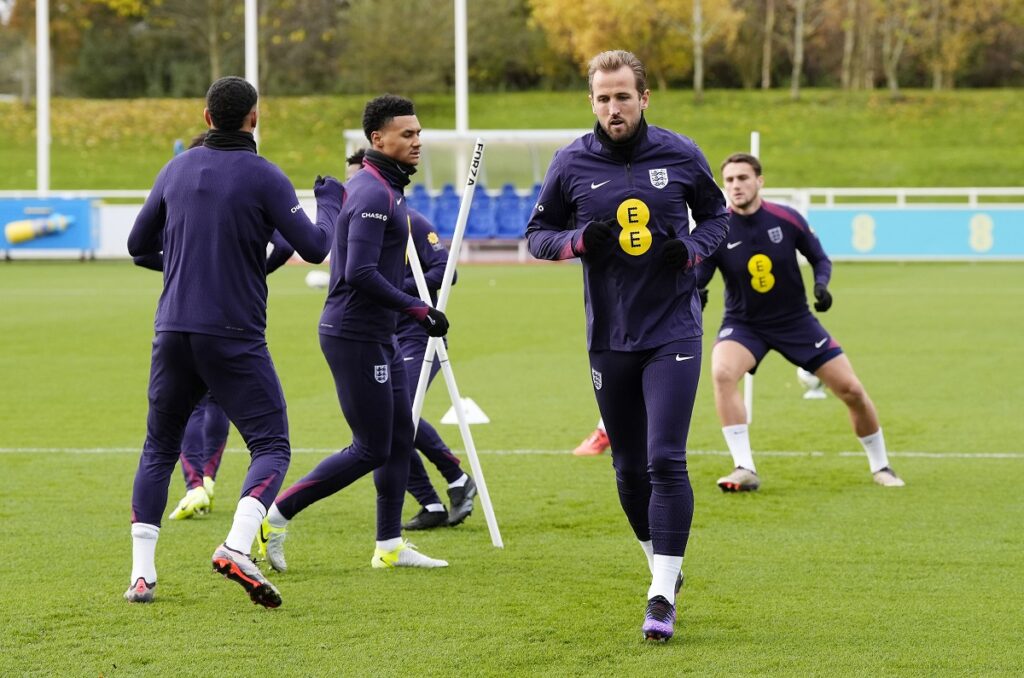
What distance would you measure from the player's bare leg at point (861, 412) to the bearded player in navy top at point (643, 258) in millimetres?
3270

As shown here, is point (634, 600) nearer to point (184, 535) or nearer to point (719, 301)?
point (184, 535)

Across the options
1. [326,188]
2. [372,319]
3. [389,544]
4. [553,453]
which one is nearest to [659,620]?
[389,544]

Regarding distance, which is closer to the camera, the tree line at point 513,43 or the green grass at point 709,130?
the green grass at point 709,130

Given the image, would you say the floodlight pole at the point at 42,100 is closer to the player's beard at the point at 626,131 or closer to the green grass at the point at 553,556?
the green grass at the point at 553,556

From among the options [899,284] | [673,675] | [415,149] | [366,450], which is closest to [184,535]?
[366,450]

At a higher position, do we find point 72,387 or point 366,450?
point 366,450

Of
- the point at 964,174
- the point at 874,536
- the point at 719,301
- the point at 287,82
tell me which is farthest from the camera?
the point at 287,82

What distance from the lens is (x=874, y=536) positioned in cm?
738

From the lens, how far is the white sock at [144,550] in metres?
6.02

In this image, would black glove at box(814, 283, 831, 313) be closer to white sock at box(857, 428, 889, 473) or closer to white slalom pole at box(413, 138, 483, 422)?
white sock at box(857, 428, 889, 473)

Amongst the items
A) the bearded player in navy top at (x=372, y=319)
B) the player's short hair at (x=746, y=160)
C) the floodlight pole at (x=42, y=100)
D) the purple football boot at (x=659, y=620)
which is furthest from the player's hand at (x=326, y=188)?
the floodlight pole at (x=42, y=100)

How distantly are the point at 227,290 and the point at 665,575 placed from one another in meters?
1.95

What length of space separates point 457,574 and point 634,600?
890mm

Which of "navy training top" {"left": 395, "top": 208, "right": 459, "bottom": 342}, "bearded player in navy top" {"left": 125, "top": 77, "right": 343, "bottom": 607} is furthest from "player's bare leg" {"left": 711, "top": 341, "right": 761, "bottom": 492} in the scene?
"bearded player in navy top" {"left": 125, "top": 77, "right": 343, "bottom": 607}
